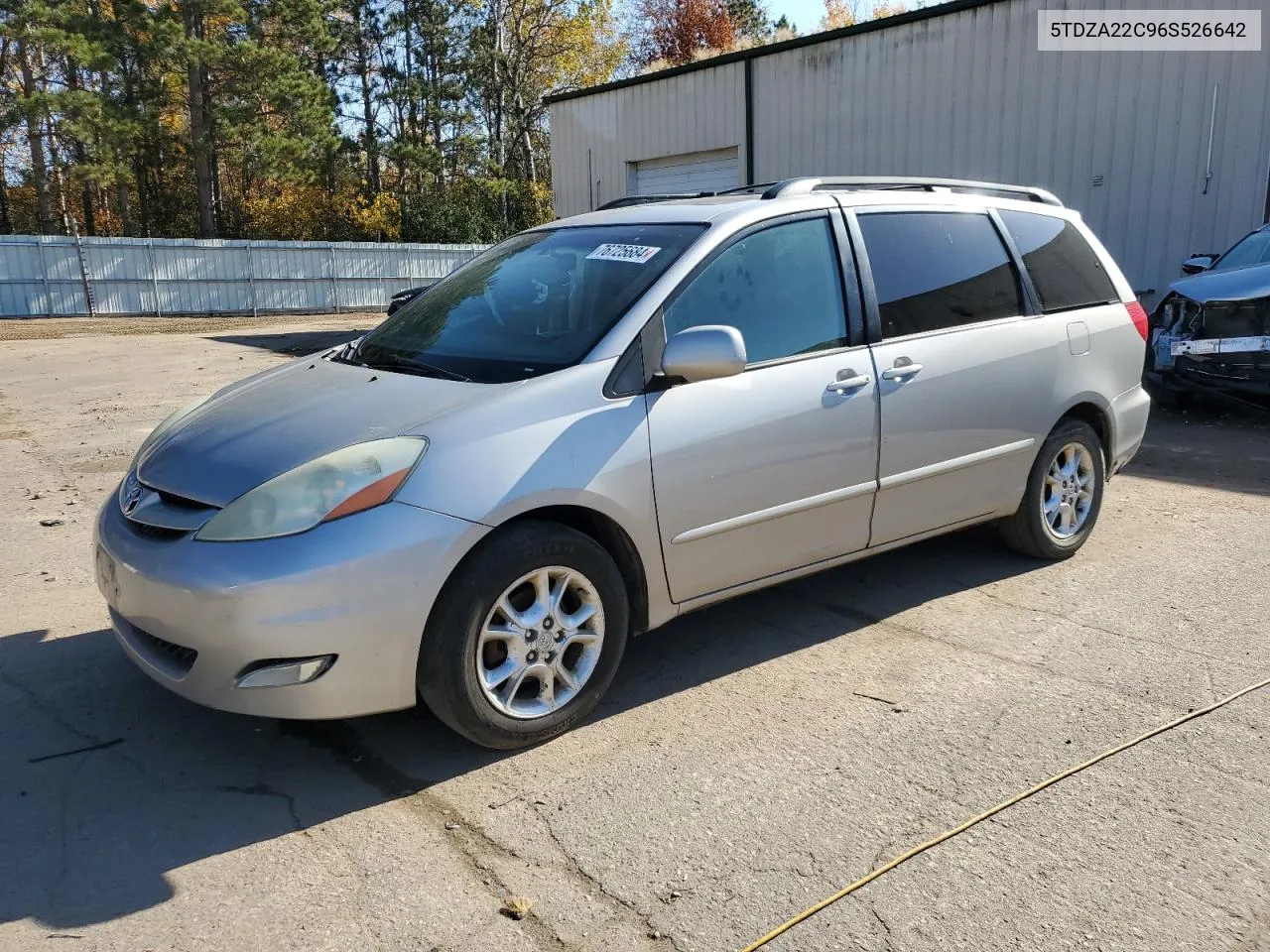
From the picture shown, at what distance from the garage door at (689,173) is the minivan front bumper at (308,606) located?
14802 millimetres

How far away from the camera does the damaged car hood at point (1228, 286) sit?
8500mm

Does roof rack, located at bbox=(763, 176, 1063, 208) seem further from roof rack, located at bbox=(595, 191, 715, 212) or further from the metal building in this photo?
the metal building

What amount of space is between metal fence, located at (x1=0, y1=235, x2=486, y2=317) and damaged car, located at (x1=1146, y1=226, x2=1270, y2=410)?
18650mm

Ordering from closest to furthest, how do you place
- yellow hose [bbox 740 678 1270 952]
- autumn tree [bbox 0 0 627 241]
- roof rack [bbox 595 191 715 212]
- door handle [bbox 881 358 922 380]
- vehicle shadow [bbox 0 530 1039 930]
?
1. yellow hose [bbox 740 678 1270 952]
2. vehicle shadow [bbox 0 530 1039 930]
3. door handle [bbox 881 358 922 380]
4. roof rack [bbox 595 191 715 212]
5. autumn tree [bbox 0 0 627 241]

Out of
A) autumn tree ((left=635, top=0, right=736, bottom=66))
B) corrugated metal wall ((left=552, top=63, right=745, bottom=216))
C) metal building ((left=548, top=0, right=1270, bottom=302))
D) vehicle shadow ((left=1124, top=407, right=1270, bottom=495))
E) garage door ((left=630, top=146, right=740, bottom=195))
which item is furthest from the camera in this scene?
autumn tree ((left=635, top=0, right=736, bottom=66))

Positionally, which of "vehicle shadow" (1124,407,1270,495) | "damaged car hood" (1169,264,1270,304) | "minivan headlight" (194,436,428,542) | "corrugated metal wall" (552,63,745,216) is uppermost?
"corrugated metal wall" (552,63,745,216)

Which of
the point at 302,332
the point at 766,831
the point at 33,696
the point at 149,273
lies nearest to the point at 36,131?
the point at 149,273

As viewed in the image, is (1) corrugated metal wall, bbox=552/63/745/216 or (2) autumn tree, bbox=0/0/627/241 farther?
(2) autumn tree, bbox=0/0/627/241

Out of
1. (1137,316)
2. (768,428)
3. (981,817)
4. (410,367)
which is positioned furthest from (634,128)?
(981,817)

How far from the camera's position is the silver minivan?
290 cm

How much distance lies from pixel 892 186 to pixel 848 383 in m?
1.26

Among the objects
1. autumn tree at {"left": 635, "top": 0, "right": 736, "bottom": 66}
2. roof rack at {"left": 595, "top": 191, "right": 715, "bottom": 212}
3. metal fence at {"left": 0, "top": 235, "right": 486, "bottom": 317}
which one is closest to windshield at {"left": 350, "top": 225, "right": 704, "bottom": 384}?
roof rack at {"left": 595, "top": 191, "right": 715, "bottom": 212}

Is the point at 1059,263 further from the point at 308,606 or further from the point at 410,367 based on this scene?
the point at 308,606

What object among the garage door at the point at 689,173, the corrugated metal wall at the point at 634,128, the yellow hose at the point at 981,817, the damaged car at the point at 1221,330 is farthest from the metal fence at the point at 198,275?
the yellow hose at the point at 981,817
